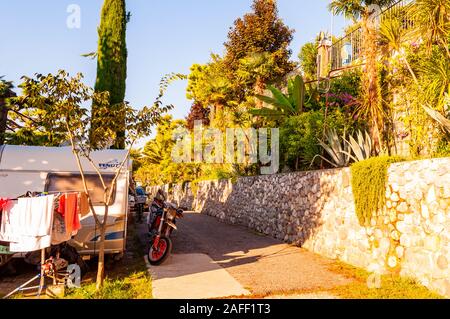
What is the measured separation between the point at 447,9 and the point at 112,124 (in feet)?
24.8

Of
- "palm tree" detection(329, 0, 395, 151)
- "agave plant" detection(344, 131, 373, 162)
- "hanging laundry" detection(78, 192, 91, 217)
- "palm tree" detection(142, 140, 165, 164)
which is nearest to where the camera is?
"hanging laundry" detection(78, 192, 91, 217)

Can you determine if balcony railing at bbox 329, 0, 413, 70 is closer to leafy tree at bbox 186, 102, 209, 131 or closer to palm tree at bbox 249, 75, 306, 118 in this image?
palm tree at bbox 249, 75, 306, 118

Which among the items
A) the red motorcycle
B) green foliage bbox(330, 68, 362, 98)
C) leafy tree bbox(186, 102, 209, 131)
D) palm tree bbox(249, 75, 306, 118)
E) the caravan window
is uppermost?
leafy tree bbox(186, 102, 209, 131)

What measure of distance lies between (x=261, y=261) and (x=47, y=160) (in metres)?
5.56

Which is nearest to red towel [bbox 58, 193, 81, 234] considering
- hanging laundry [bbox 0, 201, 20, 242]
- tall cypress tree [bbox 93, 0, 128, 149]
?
hanging laundry [bbox 0, 201, 20, 242]

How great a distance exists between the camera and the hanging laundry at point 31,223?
6391 mm

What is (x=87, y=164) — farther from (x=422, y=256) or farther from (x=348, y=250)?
(x=422, y=256)

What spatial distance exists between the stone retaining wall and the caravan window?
5231 millimetres

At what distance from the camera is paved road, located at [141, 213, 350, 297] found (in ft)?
23.0

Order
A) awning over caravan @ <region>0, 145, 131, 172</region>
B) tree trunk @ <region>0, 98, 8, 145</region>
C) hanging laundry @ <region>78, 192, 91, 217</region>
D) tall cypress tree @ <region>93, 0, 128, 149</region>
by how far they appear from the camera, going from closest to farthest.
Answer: hanging laundry @ <region>78, 192, 91, 217</region> → awning over caravan @ <region>0, 145, 131, 172</region> → tree trunk @ <region>0, 98, 8, 145</region> → tall cypress tree @ <region>93, 0, 128, 149</region>

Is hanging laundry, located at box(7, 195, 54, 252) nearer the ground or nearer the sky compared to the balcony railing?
nearer the ground

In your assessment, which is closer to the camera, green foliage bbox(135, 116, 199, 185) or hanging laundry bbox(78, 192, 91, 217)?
hanging laundry bbox(78, 192, 91, 217)

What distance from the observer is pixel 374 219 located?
25.7ft

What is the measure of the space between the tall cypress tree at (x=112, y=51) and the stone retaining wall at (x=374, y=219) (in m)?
6.74
